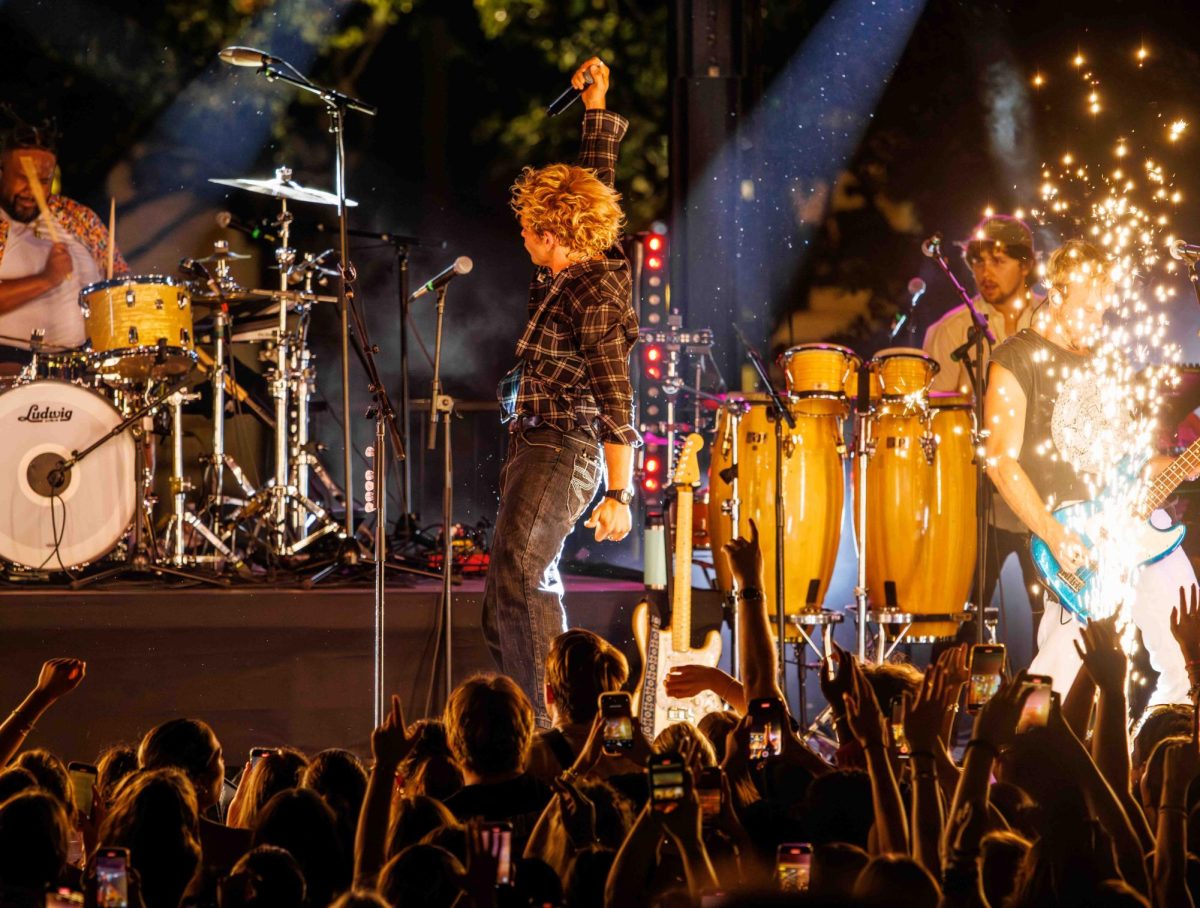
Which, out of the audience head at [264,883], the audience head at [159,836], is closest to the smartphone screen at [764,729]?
the audience head at [264,883]

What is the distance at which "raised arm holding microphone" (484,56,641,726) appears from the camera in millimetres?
4797

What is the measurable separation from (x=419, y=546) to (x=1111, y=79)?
202 inches

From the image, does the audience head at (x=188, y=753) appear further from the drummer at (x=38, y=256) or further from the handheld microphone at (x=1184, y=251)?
the drummer at (x=38, y=256)

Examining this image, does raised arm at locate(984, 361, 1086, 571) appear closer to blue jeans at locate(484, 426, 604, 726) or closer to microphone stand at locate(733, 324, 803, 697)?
microphone stand at locate(733, 324, 803, 697)

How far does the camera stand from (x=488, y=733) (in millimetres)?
3139

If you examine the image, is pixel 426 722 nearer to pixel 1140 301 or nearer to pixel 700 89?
pixel 700 89

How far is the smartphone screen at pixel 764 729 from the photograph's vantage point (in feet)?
9.73

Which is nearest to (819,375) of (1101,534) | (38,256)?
(1101,534)

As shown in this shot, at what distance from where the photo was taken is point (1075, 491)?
5.69 metres

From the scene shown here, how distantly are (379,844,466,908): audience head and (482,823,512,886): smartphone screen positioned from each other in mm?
73

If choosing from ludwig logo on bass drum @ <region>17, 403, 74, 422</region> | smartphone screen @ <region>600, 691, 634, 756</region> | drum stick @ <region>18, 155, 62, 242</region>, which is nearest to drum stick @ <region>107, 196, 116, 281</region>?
drum stick @ <region>18, 155, 62, 242</region>

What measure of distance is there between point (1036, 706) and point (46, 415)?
18.3 feet

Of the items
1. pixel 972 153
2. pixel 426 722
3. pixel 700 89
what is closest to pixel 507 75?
pixel 700 89

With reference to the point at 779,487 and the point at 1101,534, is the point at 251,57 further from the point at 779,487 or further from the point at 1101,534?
the point at 1101,534
